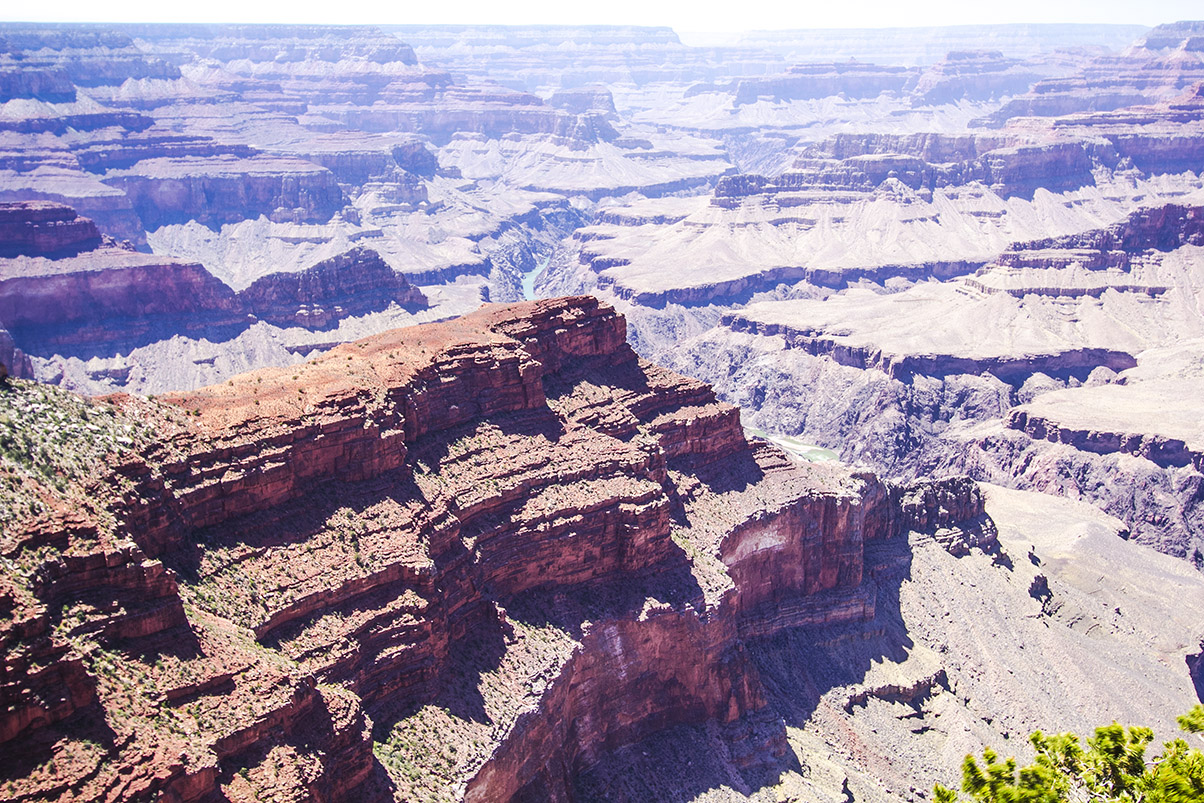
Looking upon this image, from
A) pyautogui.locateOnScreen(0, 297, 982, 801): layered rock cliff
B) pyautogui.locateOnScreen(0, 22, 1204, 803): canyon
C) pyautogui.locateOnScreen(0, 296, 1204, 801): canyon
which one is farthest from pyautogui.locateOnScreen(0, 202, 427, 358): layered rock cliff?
pyautogui.locateOnScreen(0, 296, 1204, 801): canyon

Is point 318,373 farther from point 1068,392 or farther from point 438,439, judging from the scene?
point 1068,392

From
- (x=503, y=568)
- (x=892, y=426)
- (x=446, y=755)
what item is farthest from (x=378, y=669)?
(x=892, y=426)

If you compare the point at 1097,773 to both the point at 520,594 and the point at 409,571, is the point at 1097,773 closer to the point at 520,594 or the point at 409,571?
the point at 409,571

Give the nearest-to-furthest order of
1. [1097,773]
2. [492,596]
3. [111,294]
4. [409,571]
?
[1097,773], [409,571], [492,596], [111,294]

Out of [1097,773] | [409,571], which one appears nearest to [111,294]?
[409,571]

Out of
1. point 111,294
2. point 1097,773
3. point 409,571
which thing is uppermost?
point 1097,773

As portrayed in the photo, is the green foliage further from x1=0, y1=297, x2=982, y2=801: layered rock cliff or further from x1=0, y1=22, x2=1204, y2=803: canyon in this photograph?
x1=0, y1=297, x2=982, y2=801: layered rock cliff
